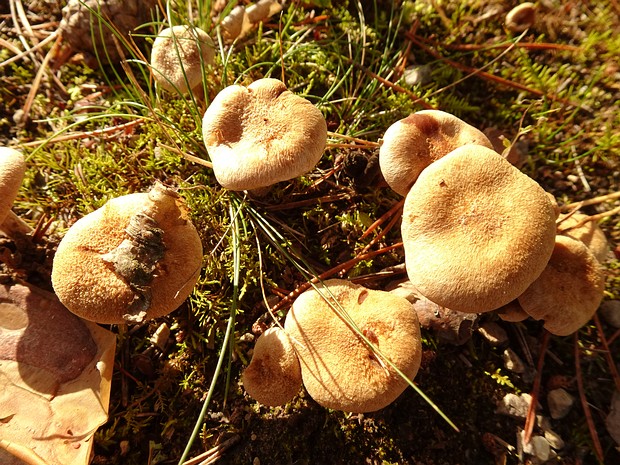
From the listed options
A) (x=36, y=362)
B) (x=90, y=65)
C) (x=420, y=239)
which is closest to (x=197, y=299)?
(x=36, y=362)

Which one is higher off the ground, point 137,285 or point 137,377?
point 137,285

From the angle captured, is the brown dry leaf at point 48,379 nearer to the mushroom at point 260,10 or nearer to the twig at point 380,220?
the twig at point 380,220

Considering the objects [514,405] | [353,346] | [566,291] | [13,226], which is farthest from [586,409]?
[13,226]

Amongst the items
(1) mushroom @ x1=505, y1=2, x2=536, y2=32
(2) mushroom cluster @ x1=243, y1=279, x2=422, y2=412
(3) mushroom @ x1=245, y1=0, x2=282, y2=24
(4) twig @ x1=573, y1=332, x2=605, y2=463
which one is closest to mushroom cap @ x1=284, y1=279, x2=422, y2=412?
(2) mushroom cluster @ x1=243, y1=279, x2=422, y2=412

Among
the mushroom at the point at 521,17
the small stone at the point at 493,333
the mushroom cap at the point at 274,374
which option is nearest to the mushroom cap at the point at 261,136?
the mushroom cap at the point at 274,374

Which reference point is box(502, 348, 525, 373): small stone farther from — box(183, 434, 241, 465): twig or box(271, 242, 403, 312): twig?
box(183, 434, 241, 465): twig

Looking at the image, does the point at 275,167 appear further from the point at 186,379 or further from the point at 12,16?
the point at 12,16
